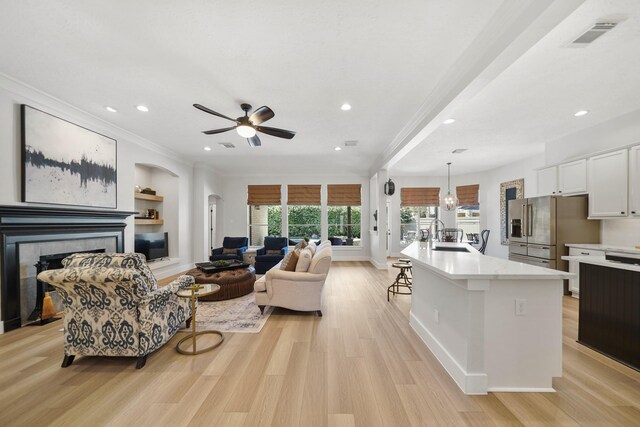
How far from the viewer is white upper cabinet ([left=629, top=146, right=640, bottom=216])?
11.5ft

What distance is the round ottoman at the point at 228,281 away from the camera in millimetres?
4129

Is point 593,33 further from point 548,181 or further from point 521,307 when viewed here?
point 548,181

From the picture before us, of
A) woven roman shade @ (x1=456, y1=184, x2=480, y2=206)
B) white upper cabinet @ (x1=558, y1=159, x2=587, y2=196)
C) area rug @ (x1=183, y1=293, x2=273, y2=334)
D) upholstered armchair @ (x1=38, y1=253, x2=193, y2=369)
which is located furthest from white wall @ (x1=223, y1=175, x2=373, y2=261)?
upholstered armchair @ (x1=38, y1=253, x2=193, y2=369)

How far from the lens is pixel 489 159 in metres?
6.58

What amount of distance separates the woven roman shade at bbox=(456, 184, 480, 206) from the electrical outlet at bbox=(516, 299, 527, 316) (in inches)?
292

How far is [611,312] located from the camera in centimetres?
239

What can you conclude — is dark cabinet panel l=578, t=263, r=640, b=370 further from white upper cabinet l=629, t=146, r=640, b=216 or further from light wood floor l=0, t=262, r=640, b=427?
white upper cabinet l=629, t=146, r=640, b=216

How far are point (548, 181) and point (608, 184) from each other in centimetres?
110

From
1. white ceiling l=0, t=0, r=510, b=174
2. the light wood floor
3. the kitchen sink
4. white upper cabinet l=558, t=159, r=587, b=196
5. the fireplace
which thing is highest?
white ceiling l=0, t=0, r=510, b=174

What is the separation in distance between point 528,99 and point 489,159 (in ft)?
12.0

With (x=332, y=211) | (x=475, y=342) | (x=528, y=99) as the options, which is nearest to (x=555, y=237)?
(x=528, y=99)

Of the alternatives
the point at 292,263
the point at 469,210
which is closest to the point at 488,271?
the point at 292,263

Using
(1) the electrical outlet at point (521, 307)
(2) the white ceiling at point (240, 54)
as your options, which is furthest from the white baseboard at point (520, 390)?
(2) the white ceiling at point (240, 54)

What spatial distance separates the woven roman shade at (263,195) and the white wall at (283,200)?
0.44 ft
